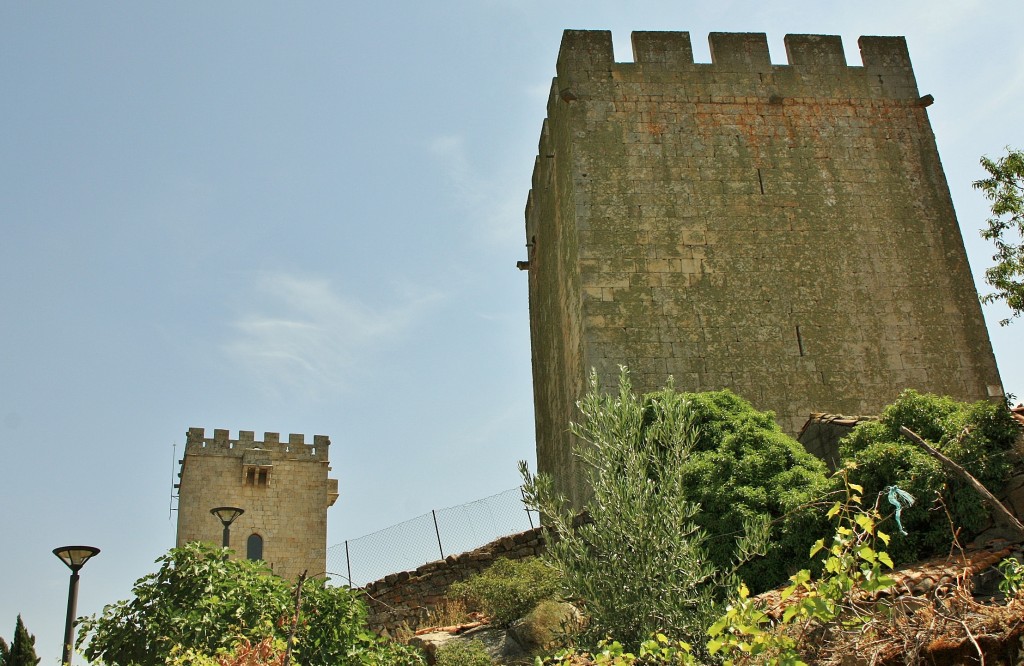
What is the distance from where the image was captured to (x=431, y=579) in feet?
41.3

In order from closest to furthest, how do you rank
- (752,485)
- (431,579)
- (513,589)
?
(752,485) < (513,589) < (431,579)

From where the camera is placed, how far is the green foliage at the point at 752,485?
346 inches

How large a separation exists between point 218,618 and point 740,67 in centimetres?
1108

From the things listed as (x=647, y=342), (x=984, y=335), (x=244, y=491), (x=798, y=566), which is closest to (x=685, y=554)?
(x=798, y=566)

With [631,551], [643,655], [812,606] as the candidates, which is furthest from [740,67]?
[812,606]

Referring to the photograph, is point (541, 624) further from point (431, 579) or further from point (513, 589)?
point (431, 579)

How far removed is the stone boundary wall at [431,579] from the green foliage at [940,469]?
5.07m

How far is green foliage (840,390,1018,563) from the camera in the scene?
7.76 meters

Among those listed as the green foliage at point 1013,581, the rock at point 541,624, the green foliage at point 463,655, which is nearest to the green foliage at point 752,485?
the rock at point 541,624

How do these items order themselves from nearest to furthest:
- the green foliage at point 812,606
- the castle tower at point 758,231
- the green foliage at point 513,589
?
the green foliage at point 812,606, the green foliage at point 513,589, the castle tower at point 758,231

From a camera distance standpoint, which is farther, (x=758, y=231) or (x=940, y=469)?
(x=758, y=231)

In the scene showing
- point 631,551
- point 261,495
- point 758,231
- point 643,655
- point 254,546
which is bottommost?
point 643,655

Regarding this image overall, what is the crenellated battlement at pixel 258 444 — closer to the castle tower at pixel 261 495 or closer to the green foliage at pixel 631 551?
the castle tower at pixel 261 495

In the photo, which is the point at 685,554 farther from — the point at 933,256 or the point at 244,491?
the point at 244,491
